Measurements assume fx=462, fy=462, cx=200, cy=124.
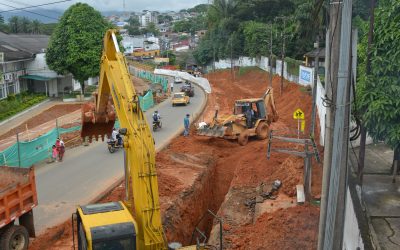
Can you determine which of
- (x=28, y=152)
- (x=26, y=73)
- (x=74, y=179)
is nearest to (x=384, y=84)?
(x=74, y=179)

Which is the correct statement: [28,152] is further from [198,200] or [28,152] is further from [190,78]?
[190,78]

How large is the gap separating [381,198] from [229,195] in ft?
21.1

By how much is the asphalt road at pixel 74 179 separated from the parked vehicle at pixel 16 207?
1.99 meters

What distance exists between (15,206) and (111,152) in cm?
1252

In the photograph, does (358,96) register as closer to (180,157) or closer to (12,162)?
(180,157)

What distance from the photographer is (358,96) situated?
1356 centimetres

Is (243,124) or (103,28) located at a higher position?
(103,28)

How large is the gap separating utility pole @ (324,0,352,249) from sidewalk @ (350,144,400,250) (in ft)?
11.3

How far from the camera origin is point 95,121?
14.1 metres

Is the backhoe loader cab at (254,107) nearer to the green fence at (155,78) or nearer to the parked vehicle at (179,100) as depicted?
Result: the parked vehicle at (179,100)

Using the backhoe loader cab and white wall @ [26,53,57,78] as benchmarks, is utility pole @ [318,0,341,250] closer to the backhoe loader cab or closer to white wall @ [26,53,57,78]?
the backhoe loader cab

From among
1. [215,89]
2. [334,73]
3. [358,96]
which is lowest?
[215,89]

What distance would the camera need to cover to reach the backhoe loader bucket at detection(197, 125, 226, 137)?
1003 inches

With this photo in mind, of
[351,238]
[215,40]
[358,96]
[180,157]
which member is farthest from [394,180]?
[215,40]
